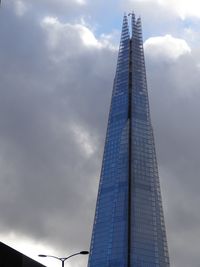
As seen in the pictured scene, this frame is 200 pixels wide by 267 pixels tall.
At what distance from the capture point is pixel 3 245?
66.6m

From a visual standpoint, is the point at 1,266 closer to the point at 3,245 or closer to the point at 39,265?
the point at 3,245

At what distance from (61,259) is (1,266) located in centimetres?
891

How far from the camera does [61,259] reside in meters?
72.8

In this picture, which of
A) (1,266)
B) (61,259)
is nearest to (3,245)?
(1,266)

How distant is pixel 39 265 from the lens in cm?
7569

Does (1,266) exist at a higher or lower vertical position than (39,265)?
lower

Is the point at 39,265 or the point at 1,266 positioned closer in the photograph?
the point at 1,266

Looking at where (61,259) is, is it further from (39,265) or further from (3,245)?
(3,245)

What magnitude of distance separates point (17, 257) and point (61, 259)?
595 centimetres

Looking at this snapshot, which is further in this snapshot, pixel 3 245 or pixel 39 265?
pixel 39 265

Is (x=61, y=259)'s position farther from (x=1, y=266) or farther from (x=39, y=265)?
(x=1, y=266)

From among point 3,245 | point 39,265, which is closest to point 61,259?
point 39,265

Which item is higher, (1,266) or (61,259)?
(61,259)

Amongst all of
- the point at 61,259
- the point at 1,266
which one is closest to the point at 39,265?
the point at 61,259
